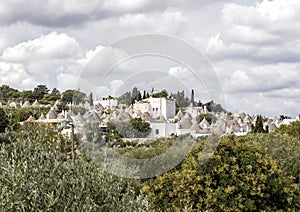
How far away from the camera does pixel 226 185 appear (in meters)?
12.1

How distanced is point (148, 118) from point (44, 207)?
1005cm

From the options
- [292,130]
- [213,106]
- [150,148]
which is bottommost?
[292,130]

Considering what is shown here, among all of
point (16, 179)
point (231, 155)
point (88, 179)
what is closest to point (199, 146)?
point (231, 155)

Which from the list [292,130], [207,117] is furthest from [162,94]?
[292,130]

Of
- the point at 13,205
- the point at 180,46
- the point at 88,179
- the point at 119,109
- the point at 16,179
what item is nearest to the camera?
the point at 13,205

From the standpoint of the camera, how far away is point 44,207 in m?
4.61

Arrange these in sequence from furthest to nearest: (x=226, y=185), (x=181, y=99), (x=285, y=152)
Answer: (x=285, y=152), (x=181, y=99), (x=226, y=185)

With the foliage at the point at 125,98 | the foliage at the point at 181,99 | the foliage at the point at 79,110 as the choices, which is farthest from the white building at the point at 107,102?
the foliage at the point at 181,99

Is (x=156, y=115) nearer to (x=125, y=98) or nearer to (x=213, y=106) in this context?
(x=213, y=106)

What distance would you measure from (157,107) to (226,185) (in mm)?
4710

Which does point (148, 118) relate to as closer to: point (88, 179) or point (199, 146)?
point (199, 146)

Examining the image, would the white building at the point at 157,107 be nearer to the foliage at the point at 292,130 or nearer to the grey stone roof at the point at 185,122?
the grey stone roof at the point at 185,122

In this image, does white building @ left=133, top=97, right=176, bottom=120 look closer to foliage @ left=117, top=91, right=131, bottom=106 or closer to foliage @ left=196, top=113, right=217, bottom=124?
foliage @ left=117, top=91, right=131, bottom=106

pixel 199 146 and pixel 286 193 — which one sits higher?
pixel 199 146
